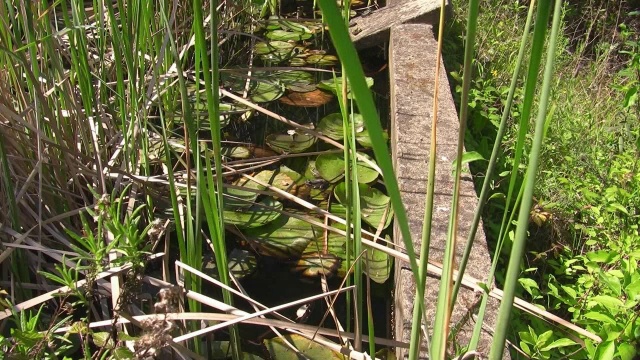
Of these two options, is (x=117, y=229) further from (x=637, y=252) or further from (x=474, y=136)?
(x=474, y=136)

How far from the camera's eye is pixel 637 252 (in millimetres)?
1596

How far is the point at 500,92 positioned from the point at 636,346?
136 centimetres

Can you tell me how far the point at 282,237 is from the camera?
190 centimetres

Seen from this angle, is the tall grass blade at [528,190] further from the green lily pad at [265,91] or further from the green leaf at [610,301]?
the green lily pad at [265,91]

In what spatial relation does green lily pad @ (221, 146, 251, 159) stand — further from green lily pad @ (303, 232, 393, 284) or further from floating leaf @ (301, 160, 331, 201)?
green lily pad @ (303, 232, 393, 284)

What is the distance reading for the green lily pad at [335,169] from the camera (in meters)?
2.12

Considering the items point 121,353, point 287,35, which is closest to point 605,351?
point 121,353

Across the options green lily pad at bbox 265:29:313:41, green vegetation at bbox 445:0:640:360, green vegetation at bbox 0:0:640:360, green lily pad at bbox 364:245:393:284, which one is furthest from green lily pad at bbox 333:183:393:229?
green lily pad at bbox 265:29:313:41

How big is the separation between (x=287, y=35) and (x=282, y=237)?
4.85 feet

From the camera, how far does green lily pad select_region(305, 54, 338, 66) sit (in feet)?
9.70

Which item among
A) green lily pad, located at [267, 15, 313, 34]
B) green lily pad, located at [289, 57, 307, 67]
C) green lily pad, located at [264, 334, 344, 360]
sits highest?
green lily pad, located at [267, 15, 313, 34]

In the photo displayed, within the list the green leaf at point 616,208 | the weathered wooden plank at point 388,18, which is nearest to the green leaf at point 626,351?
the green leaf at point 616,208

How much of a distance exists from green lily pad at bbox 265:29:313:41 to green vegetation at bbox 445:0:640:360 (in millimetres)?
657

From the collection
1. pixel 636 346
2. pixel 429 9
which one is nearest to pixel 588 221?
pixel 636 346
